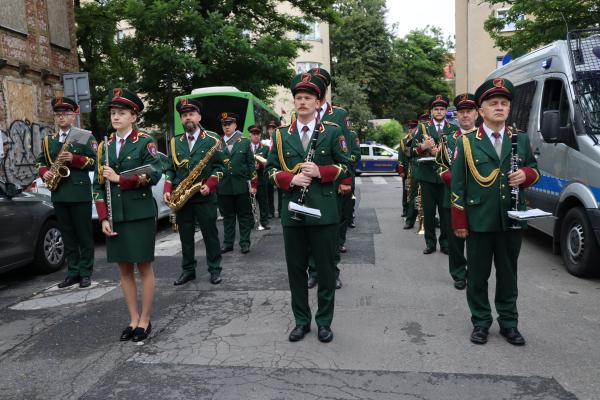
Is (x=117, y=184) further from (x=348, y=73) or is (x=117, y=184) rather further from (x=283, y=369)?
(x=348, y=73)

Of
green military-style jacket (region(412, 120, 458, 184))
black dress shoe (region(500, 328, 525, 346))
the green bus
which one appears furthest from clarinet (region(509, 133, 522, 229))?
the green bus

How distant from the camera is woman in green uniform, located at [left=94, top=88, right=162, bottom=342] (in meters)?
4.84

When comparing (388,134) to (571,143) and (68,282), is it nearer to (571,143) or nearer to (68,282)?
(571,143)

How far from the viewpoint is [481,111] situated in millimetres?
4672

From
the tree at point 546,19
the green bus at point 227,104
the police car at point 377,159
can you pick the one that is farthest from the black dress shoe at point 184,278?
the police car at point 377,159

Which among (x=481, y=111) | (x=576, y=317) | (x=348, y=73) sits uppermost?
(x=348, y=73)

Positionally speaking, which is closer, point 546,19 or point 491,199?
point 491,199

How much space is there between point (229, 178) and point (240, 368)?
478 centimetres

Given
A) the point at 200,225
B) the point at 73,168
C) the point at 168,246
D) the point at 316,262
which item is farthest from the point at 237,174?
the point at 316,262

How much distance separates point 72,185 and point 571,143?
19.7 ft

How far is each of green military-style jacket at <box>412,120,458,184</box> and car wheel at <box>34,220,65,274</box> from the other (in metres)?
4.96

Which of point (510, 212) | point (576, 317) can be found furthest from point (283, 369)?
point (576, 317)

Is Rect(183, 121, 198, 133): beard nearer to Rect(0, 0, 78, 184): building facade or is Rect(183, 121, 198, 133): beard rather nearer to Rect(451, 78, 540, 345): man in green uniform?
Rect(451, 78, 540, 345): man in green uniform

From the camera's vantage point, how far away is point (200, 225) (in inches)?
269
